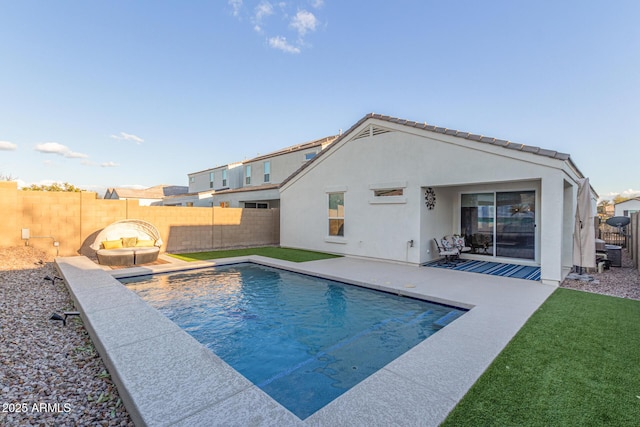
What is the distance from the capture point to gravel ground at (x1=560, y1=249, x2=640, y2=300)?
7.78 metres

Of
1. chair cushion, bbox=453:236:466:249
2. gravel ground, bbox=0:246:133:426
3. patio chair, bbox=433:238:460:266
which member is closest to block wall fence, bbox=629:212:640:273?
chair cushion, bbox=453:236:466:249

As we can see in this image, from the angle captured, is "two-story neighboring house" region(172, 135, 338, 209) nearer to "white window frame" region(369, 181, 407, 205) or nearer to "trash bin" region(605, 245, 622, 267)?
"white window frame" region(369, 181, 407, 205)

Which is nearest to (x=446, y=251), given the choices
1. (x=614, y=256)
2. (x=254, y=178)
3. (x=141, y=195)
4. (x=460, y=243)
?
(x=460, y=243)

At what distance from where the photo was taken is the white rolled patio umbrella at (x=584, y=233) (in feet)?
29.2

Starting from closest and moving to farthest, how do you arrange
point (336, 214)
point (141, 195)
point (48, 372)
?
A: 1. point (48, 372)
2. point (336, 214)
3. point (141, 195)

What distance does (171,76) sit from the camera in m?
16.2

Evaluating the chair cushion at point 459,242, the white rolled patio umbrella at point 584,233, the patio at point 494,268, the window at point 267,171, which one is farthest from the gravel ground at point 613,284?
the window at point 267,171

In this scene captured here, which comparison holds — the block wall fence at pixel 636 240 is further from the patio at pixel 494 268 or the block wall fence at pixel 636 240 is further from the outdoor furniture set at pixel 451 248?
the outdoor furniture set at pixel 451 248

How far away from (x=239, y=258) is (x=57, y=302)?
266 inches

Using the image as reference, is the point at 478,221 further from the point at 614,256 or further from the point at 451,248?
the point at 614,256

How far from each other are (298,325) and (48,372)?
12.5 feet

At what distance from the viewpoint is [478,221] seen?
12.5m

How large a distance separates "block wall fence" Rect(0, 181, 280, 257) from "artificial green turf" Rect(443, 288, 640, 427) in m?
15.1

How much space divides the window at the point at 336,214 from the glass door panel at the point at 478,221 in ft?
17.7
